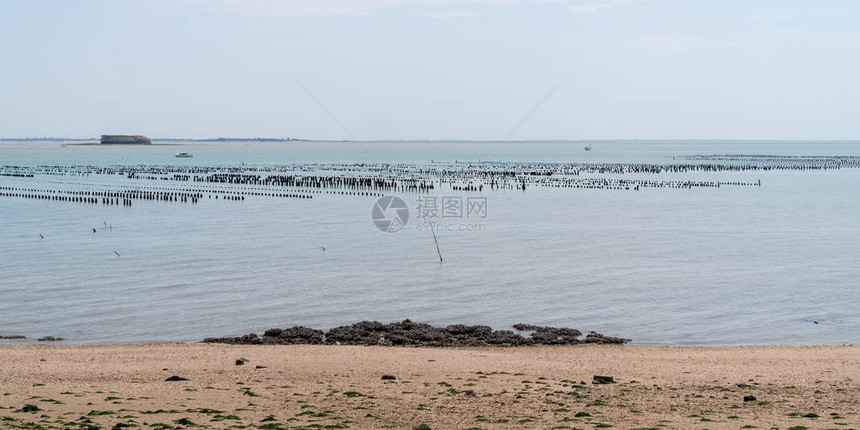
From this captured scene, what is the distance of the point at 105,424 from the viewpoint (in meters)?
11.9

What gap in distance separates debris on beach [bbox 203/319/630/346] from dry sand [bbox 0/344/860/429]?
2.60 ft

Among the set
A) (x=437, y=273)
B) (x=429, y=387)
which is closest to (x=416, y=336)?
(x=429, y=387)

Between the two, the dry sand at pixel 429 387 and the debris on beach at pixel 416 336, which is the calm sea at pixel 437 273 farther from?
the dry sand at pixel 429 387

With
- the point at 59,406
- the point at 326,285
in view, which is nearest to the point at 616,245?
the point at 326,285

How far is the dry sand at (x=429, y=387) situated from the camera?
12.7 m

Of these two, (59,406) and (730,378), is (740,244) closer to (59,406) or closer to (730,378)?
(730,378)

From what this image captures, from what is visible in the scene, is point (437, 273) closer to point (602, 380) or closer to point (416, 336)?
point (416, 336)

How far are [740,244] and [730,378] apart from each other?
88.5 ft

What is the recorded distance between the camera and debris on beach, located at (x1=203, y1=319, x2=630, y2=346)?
21.4m

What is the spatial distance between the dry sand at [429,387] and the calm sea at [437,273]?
316 cm

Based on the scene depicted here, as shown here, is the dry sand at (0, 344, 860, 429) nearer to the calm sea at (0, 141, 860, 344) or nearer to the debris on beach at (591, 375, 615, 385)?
the debris on beach at (591, 375, 615, 385)

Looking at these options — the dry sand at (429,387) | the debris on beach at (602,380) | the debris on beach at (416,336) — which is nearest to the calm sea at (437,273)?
the debris on beach at (416,336)

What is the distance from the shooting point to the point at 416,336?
21781 millimetres

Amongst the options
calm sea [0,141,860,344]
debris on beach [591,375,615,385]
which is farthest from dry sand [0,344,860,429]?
calm sea [0,141,860,344]
